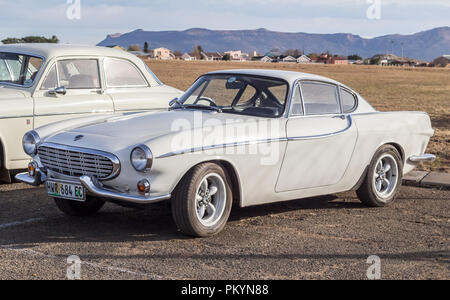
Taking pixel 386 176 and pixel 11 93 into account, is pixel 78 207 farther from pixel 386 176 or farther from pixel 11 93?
pixel 386 176

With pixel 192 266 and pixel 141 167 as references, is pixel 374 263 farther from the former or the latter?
pixel 141 167

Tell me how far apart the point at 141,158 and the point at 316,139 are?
191 centimetres

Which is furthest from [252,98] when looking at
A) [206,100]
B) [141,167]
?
[141,167]

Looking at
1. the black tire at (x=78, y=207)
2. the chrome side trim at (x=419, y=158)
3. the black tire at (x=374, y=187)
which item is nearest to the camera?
the black tire at (x=78, y=207)

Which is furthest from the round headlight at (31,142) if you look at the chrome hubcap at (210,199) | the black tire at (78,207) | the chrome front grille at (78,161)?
the chrome hubcap at (210,199)

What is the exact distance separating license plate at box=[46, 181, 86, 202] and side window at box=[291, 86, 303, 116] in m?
2.18

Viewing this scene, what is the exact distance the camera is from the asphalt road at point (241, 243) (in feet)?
16.6

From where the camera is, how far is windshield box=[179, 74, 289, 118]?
6.82 metres


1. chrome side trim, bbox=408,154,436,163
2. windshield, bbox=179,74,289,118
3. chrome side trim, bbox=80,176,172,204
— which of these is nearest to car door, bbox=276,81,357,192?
windshield, bbox=179,74,289,118

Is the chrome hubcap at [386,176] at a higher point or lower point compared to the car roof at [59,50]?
lower

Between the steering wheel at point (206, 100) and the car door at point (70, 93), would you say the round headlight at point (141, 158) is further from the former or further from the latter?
the car door at point (70, 93)

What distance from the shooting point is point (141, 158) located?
5672 millimetres

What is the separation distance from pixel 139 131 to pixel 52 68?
11.3 feet

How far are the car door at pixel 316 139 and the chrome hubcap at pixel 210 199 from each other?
68cm
